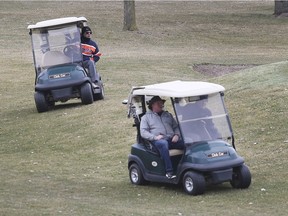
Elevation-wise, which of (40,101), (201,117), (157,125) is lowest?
(40,101)

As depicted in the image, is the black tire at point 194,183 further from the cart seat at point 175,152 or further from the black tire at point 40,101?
the black tire at point 40,101

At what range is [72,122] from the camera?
761 inches

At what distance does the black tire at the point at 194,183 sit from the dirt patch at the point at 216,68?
1613 cm

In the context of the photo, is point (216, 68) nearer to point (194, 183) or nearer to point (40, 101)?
point (40, 101)

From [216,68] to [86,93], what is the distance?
9.20 meters

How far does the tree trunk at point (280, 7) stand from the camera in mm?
44400

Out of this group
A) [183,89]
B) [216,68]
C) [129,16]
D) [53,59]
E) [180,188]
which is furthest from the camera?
[129,16]

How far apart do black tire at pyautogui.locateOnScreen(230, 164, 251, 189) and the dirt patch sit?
16.0m

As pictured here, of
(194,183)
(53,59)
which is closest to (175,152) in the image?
(194,183)

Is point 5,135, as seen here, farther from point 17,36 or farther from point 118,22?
point 118,22

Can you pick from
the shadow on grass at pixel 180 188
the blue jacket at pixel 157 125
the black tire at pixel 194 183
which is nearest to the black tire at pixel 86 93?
the shadow on grass at pixel 180 188

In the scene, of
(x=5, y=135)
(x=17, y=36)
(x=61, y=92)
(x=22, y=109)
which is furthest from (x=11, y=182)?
(x=17, y=36)

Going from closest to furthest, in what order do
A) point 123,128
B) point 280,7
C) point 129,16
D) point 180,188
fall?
1. point 180,188
2. point 123,128
3. point 129,16
4. point 280,7

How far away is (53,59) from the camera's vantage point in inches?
835
